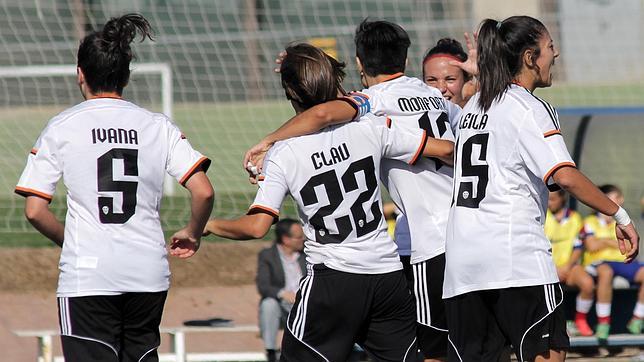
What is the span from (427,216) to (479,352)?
0.72 metres

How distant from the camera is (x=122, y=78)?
4797 mm

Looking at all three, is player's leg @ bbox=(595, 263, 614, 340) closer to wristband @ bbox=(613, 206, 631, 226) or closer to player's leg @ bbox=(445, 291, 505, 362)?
player's leg @ bbox=(445, 291, 505, 362)

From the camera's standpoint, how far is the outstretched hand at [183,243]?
4.84 meters

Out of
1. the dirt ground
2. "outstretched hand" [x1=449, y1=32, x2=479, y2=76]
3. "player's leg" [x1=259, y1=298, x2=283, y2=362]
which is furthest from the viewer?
the dirt ground

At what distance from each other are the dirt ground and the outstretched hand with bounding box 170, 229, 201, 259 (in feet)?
15.4

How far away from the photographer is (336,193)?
476 cm

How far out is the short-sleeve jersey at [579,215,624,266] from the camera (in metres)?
8.86

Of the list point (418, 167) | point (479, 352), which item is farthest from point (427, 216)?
point (479, 352)

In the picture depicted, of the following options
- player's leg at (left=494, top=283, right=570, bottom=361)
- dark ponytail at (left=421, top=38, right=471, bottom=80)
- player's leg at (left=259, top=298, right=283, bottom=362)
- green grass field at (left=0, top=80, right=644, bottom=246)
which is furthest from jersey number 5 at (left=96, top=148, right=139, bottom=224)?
green grass field at (left=0, top=80, right=644, bottom=246)

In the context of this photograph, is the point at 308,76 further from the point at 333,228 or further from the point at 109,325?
the point at 109,325

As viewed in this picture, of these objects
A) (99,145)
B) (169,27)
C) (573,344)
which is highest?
(169,27)

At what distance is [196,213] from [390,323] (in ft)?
3.13

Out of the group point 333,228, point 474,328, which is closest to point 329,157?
point 333,228

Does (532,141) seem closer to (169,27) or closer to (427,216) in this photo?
(427,216)
